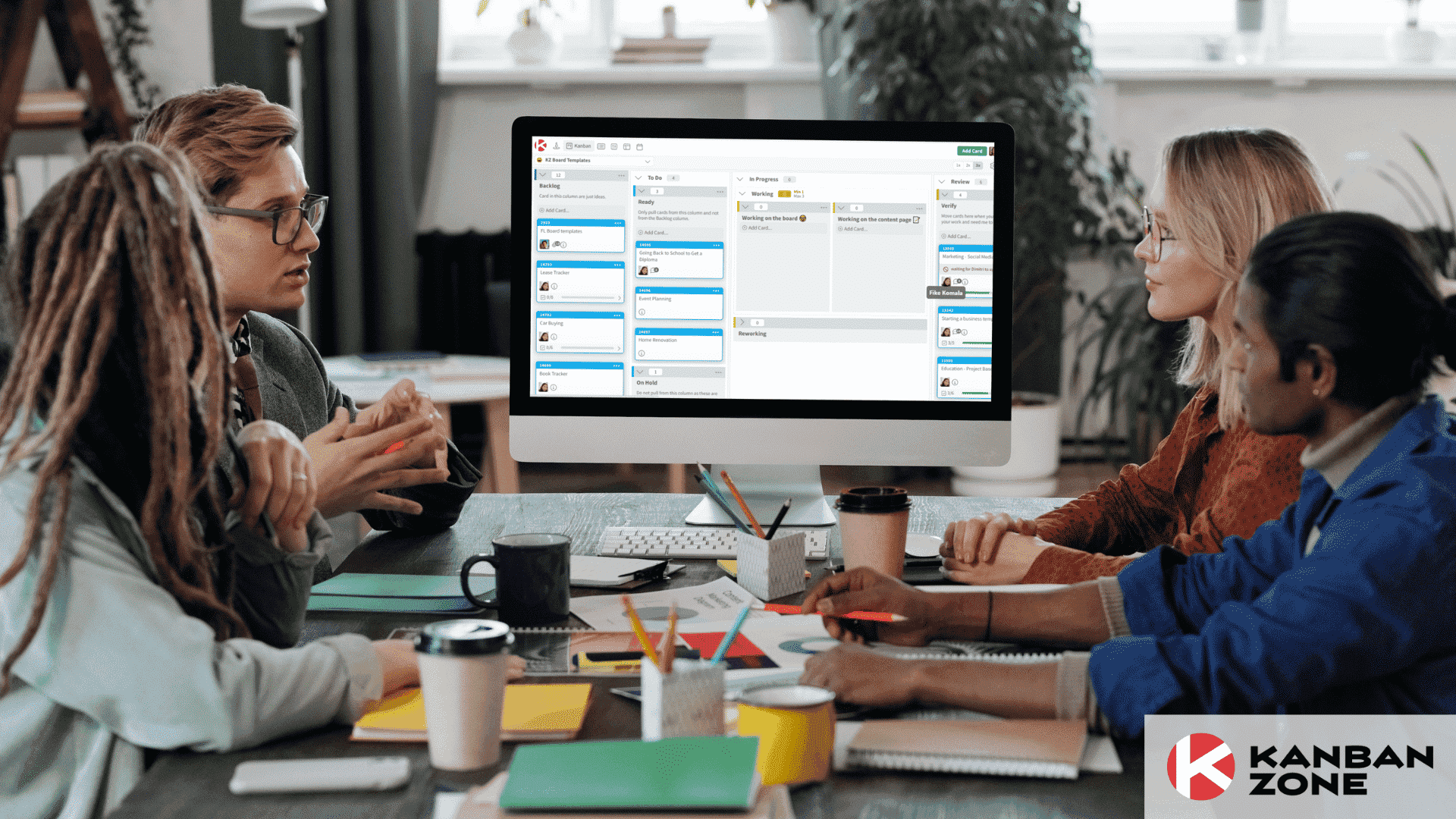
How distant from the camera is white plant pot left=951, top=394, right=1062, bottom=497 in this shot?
151 inches

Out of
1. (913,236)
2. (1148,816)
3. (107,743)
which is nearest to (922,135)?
(913,236)

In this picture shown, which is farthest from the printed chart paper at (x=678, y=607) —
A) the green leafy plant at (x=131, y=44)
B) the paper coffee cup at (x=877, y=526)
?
the green leafy plant at (x=131, y=44)

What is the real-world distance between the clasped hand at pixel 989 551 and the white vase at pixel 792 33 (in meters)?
3.27

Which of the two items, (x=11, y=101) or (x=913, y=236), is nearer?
(x=913, y=236)

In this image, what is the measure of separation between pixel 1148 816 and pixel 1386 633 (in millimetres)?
242

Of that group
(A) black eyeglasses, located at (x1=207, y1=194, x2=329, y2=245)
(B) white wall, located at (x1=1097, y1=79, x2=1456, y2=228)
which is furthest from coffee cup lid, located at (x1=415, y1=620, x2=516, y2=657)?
(B) white wall, located at (x1=1097, y1=79, x2=1456, y2=228)

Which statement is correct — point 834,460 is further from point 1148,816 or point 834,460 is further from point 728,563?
point 1148,816

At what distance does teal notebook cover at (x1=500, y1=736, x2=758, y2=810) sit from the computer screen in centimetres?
68

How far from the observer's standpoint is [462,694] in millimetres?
746

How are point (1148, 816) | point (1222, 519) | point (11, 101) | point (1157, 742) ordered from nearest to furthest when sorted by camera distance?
point (1148, 816) → point (1157, 742) → point (1222, 519) → point (11, 101)

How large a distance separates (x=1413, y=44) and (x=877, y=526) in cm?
402

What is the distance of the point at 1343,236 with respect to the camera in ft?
2.78

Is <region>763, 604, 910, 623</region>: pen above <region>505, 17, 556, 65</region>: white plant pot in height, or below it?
below

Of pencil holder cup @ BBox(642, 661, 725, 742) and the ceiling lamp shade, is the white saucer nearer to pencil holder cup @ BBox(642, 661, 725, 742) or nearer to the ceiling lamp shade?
pencil holder cup @ BBox(642, 661, 725, 742)
